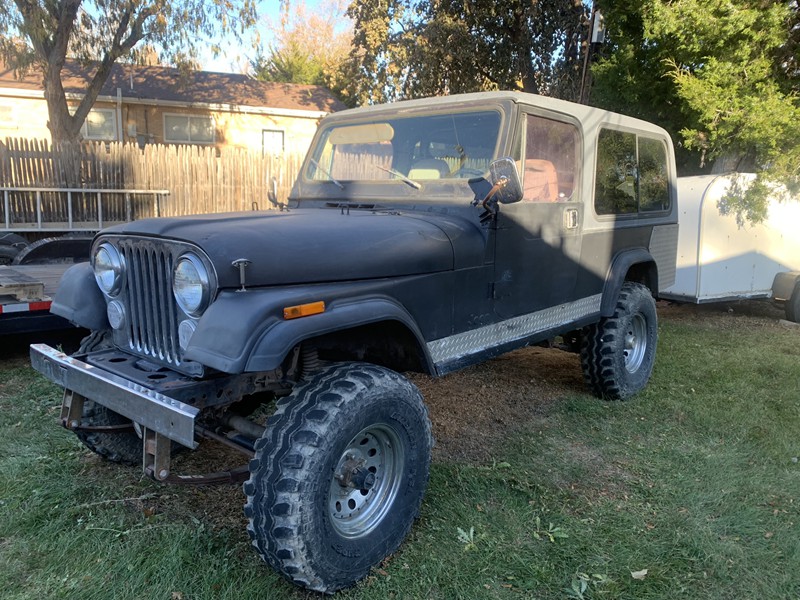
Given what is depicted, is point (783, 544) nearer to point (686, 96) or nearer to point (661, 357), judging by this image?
point (661, 357)

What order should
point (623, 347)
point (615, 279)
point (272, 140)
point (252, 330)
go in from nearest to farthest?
point (252, 330)
point (615, 279)
point (623, 347)
point (272, 140)

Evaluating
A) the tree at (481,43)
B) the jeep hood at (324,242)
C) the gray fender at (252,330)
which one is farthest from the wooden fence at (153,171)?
the gray fender at (252,330)

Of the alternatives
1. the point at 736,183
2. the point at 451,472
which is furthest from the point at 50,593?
the point at 736,183

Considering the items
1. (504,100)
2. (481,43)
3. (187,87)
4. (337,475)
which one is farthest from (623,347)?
(187,87)

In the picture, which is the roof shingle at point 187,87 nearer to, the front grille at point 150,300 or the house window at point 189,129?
the house window at point 189,129

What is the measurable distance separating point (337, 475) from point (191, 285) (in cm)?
98

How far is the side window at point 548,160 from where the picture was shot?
3.68 metres

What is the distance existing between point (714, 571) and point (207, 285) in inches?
101

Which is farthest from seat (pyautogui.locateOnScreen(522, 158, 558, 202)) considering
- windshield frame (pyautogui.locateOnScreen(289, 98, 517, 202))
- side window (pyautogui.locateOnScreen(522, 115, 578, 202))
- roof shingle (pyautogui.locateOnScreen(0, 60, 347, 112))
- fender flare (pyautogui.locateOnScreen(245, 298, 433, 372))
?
roof shingle (pyautogui.locateOnScreen(0, 60, 347, 112))

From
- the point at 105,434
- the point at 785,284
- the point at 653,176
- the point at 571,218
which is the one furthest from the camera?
the point at 785,284

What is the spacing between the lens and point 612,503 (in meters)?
3.39

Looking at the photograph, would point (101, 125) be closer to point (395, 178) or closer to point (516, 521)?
point (395, 178)

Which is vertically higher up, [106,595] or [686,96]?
[686,96]

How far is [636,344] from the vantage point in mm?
5191
